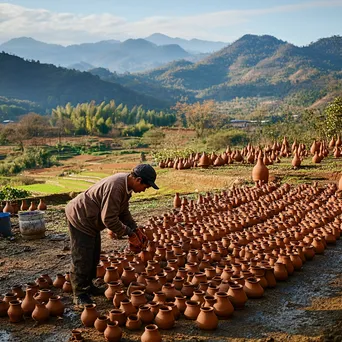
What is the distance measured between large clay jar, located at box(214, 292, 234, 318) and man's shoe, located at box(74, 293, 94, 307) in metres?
1.43

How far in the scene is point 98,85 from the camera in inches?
4289

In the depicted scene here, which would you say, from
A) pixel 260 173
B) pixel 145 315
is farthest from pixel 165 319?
pixel 260 173

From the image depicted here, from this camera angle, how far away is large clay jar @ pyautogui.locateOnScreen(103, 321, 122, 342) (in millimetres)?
4202

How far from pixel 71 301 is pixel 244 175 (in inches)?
427

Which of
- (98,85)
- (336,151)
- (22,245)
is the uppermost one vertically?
(98,85)

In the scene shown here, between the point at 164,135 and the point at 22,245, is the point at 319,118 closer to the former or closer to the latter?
the point at 22,245

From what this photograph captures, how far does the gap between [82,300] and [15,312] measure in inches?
27.8

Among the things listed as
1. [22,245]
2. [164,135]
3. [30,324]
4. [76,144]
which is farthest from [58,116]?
[30,324]

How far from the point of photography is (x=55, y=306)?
4.82 m

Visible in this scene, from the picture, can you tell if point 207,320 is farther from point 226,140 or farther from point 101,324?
point 226,140

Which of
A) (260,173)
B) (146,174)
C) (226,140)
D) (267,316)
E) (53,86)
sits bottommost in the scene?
(267,316)

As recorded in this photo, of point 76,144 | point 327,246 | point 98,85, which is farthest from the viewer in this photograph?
point 98,85

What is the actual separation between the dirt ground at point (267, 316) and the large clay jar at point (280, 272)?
0.08 metres

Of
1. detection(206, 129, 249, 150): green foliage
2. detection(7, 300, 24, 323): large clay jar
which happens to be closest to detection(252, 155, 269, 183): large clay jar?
detection(7, 300, 24, 323): large clay jar
